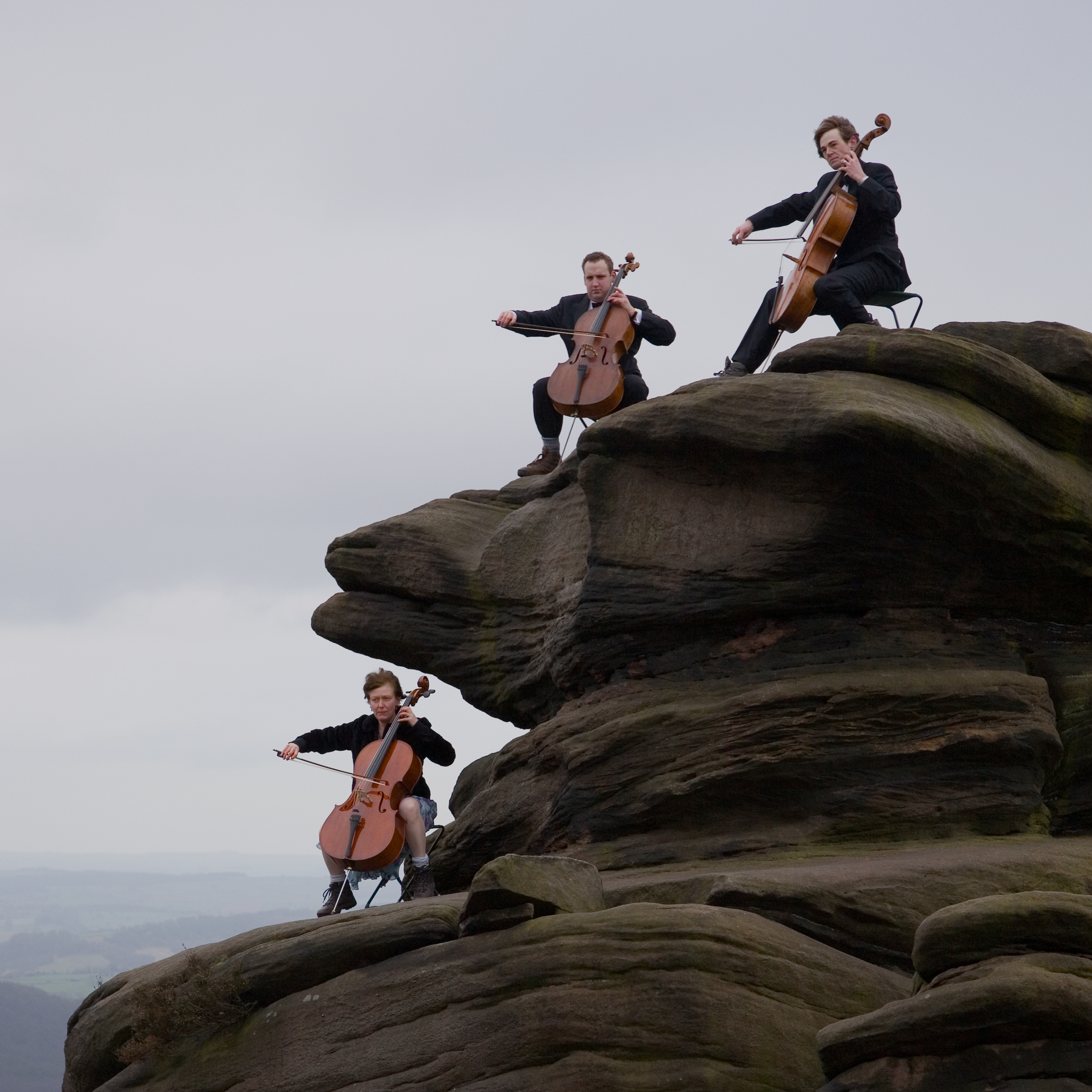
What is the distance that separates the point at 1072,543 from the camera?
534 inches

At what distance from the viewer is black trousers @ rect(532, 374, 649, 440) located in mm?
15781

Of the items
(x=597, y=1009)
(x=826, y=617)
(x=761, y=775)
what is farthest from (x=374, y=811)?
(x=826, y=617)

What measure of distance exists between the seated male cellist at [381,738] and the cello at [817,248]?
19.1 ft

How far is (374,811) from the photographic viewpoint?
44.3ft

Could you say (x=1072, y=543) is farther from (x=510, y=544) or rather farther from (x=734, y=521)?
(x=510, y=544)

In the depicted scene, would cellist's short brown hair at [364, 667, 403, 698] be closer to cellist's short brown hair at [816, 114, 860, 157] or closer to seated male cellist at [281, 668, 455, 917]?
seated male cellist at [281, 668, 455, 917]

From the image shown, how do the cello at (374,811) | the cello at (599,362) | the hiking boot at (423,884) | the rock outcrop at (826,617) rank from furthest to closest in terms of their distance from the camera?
the cello at (599,362)
the hiking boot at (423,884)
the cello at (374,811)
the rock outcrop at (826,617)

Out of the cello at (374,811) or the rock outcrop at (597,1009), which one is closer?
the rock outcrop at (597,1009)

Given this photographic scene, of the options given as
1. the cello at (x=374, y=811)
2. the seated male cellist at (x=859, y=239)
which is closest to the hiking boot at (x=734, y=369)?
the seated male cellist at (x=859, y=239)

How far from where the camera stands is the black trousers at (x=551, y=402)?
1578 centimetres

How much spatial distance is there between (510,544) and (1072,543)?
251 inches

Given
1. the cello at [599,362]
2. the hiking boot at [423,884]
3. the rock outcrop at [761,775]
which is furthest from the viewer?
the cello at [599,362]

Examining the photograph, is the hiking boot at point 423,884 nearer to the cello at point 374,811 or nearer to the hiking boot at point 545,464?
the cello at point 374,811

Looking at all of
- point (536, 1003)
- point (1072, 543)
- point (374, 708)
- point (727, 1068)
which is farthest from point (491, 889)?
point (1072, 543)
